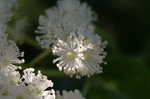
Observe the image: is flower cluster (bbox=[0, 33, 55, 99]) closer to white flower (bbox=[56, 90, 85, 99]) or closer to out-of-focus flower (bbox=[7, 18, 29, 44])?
white flower (bbox=[56, 90, 85, 99])

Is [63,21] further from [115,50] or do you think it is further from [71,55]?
[115,50]

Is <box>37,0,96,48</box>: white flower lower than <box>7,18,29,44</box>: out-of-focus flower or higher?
lower

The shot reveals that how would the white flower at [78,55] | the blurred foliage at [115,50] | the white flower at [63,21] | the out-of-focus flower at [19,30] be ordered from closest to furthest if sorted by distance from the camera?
the white flower at [78,55], the white flower at [63,21], the out-of-focus flower at [19,30], the blurred foliage at [115,50]

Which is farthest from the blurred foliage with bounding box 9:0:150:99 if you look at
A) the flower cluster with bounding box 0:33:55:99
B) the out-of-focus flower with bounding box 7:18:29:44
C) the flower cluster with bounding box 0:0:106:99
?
the flower cluster with bounding box 0:33:55:99

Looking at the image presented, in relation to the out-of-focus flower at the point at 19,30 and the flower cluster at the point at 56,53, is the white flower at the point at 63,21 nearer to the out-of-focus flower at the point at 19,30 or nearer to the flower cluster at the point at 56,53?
the flower cluster at the point at 56,53

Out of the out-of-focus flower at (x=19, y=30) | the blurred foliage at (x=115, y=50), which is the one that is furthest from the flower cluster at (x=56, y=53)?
the out-of-focus flower at (x=19, y=30)

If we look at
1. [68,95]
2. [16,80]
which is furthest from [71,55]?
[16,80]
